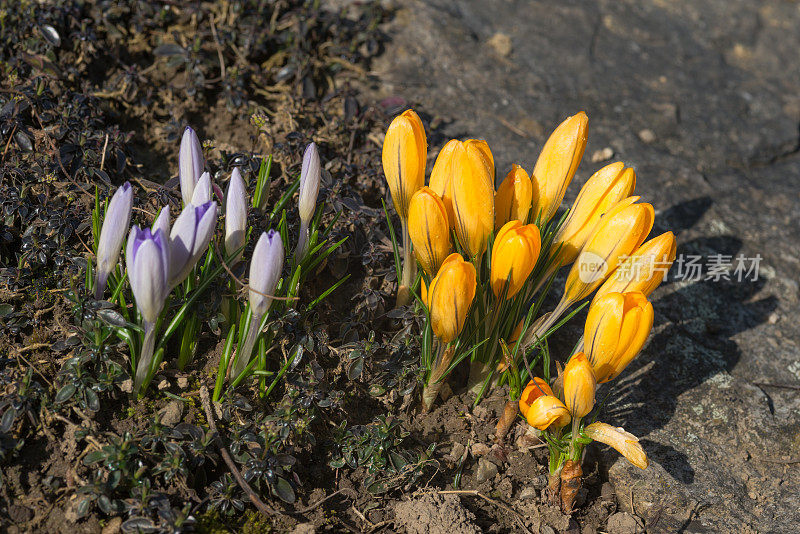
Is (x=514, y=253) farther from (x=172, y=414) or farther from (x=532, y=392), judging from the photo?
(x=172, y=414)

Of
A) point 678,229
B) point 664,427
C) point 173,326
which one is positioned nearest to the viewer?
point 173,326

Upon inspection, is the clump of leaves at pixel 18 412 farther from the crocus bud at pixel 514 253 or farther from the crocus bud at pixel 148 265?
the crocus bud at pixel 514 253

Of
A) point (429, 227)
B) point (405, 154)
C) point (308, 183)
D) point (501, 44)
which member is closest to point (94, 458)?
point (308, 183)

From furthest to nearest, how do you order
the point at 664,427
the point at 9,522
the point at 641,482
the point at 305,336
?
the point at 664,427 < the point at 641,482 < the point at 305,336 < the point at 9,522

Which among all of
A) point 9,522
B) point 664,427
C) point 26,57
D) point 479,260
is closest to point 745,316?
point 664,427

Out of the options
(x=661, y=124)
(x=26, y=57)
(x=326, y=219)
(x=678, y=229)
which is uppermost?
(x=26, y=57)

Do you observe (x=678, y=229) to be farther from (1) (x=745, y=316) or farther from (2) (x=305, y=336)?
(2) (x=305, y=336)
